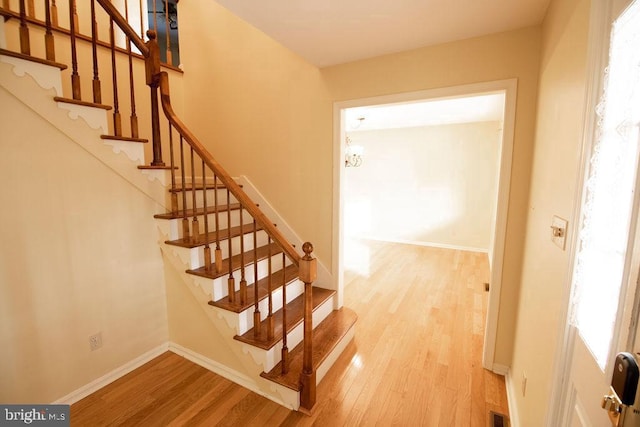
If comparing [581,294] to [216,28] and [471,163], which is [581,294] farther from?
[471,163]

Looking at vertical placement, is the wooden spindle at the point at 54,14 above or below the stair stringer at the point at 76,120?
above

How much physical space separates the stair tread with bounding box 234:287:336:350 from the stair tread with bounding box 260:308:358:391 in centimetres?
19

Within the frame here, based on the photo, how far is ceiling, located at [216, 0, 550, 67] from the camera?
152 cm

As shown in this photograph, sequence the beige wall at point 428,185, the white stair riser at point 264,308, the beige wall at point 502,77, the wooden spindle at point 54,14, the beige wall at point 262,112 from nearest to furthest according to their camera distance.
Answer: the beige wall at point 502,77, the white stair riser at point 264,308, the wooden spindle at point 54,14, the beige wall at point 262,112, the beige wall at point 428,185

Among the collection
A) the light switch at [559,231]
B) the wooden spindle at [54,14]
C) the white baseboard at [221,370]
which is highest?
the wooden spindle at [54,14]

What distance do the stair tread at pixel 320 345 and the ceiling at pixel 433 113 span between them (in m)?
2.32

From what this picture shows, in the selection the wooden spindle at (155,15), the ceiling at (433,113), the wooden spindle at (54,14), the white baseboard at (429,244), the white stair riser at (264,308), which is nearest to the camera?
the white stair riser at (264,308)

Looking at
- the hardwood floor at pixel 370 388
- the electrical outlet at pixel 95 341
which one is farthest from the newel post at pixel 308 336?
the electrical outlet at pixel 95 341

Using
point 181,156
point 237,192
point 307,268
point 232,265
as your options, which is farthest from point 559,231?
point 181,156

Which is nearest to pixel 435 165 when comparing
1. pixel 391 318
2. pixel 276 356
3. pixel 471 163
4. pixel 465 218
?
pixel 471 163

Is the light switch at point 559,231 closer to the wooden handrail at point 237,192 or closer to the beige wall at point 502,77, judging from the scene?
the beige wall at point 502,77

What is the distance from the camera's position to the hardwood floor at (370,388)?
1.68 meters

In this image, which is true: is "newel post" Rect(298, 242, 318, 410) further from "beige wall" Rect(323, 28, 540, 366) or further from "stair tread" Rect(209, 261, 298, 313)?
"beige wall" Rect(323, 28, 540, 366)

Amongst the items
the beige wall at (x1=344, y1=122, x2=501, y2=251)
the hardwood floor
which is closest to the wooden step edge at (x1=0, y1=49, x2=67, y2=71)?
the hardwood floor
